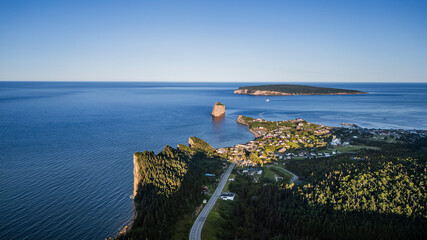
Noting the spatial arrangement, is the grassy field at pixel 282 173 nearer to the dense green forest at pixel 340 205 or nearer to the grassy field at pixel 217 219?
the dense green forest at pixel 340 205

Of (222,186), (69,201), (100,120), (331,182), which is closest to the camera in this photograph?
(69,201)

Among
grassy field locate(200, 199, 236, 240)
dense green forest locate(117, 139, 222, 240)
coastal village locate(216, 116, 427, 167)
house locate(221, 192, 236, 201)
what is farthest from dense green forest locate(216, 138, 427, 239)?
coastal village locate(216, 116, 427, 167)

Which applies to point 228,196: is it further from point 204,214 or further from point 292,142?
point 292,142

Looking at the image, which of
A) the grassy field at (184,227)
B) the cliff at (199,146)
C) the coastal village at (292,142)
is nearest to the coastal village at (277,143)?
the coastal village at (292,142)

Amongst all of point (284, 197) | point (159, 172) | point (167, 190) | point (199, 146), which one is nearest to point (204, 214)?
point (167, 190)

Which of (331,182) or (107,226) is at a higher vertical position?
(331,182)

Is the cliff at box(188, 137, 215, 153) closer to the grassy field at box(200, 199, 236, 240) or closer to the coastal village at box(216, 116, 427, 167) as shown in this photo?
the coastal village at box(216, 116, 427, 167)

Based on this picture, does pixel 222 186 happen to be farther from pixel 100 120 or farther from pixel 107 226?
pixel 100 120

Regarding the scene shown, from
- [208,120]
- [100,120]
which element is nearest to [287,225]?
[208,120]
